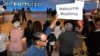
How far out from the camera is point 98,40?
7.27 meters

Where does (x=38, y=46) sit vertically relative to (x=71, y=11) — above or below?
below

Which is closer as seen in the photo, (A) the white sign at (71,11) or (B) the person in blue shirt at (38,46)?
(B) the person in blue shirt at (38,46)

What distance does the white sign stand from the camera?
4566 mm

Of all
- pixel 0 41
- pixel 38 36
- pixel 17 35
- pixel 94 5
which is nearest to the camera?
pixel 38 36

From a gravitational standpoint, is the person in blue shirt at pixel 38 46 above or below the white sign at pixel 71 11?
below

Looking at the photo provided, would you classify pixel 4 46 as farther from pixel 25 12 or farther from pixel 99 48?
pixel 25 12

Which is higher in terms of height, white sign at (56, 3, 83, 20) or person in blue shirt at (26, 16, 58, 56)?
white sign at (56, 3, 83, 20)

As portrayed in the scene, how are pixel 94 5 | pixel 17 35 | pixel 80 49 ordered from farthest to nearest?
pixel 94 5
pixel 80 49
pixel 17 35

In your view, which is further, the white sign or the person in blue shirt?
the white sign

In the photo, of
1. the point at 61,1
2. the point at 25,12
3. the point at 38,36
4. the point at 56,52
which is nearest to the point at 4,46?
the point at 38,36

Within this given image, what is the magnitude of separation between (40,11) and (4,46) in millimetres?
8930

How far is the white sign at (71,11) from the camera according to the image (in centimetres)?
457

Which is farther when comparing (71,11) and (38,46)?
(71,11)

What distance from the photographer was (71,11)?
4680 mm
